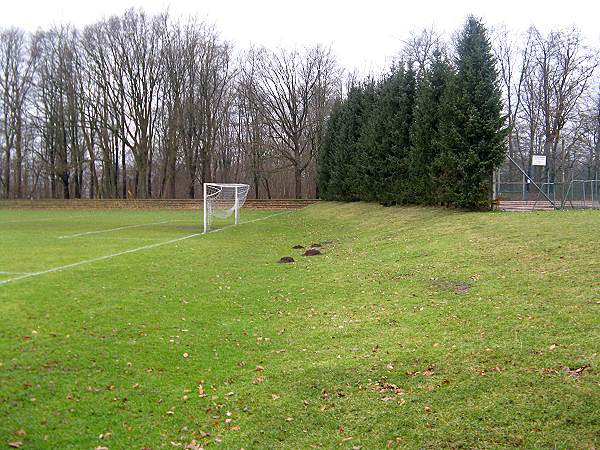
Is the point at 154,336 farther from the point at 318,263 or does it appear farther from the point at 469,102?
the point at 469,102

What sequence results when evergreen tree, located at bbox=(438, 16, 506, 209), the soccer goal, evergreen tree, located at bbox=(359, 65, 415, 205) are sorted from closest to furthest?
evergreen tree, located at bbox=(438, 16, 506, 209) < evergreen tree, located at bbox=(359, 65, 415, 205) < the soccer goal

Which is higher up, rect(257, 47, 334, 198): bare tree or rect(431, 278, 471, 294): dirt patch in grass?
rect(257, 47, 334, 198): bare tree

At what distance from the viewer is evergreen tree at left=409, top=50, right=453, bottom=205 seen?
20.1m

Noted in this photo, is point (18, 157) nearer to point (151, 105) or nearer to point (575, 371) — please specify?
point (151, 105)

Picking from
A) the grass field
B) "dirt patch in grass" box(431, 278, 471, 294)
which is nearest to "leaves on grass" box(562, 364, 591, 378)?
the grass field

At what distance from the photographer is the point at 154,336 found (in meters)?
7.15

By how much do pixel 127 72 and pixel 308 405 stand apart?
2072 inches

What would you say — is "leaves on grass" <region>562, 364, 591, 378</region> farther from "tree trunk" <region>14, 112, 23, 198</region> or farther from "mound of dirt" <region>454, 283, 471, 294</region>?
"tree trunk" <region>14, 112, 23, 198</region>

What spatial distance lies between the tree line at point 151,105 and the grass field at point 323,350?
1607 inches

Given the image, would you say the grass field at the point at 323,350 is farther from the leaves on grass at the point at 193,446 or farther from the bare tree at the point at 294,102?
the bare tree at the point at 294,102

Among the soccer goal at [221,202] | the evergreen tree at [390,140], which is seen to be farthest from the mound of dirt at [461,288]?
the soccer goal at [221,202]

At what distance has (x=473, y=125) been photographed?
17.3 m

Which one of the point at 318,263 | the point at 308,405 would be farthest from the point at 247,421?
the point at 318,263

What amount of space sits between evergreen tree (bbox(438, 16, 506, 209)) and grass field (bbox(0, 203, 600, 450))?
206 inches
